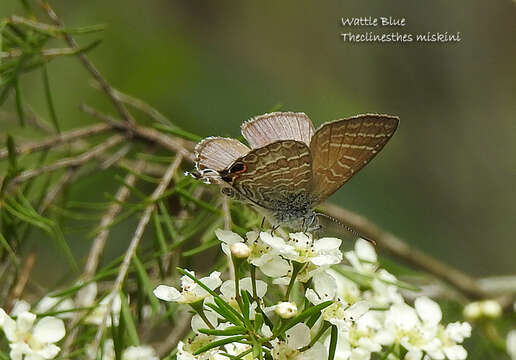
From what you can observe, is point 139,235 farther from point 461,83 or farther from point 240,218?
point 461,83

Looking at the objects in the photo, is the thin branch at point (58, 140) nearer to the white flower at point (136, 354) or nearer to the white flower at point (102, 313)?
the white flower at point (102, 313)

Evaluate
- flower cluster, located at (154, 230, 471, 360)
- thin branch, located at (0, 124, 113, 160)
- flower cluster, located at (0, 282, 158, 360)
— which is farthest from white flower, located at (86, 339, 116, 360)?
thin branch, located at (0, 124, 113, 160)

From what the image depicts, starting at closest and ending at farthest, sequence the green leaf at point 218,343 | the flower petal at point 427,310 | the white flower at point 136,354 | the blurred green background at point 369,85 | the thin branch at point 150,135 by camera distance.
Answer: the green leaf at point 218,343
the white flower at point 136,354
the flower petal at point 427,310
the thin branch at point 150,135
the blurred green background at point 369,85

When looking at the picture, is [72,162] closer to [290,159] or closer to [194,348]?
[290,159]

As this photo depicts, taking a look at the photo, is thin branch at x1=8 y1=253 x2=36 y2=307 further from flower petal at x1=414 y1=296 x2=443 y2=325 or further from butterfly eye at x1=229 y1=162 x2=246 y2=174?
flower petal at x1=414 y1=296 x2=443 y2=325

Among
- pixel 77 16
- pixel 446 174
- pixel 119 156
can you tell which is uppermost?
pixel 77 16

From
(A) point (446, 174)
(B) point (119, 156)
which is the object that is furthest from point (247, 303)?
(A) point (446, 174)

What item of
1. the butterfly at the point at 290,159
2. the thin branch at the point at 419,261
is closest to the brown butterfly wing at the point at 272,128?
the butterfly at the point at 290,159
